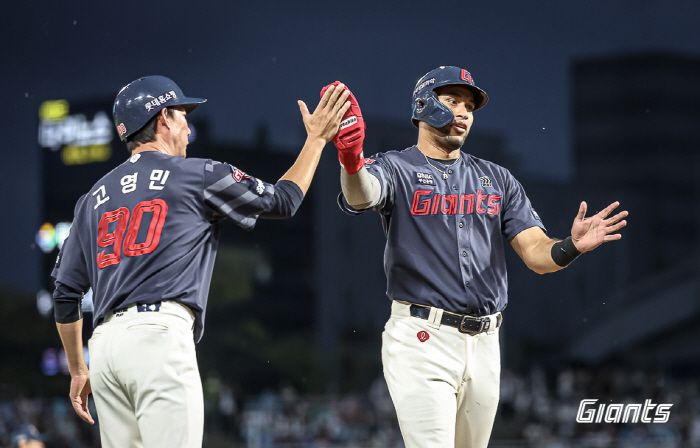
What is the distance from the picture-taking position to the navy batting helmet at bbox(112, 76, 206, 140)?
250cm

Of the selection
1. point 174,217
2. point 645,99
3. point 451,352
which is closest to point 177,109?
point 174,217

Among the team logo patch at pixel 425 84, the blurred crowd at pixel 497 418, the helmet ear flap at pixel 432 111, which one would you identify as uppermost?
the team logo patch at pixel 425 84

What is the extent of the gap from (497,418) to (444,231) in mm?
9435

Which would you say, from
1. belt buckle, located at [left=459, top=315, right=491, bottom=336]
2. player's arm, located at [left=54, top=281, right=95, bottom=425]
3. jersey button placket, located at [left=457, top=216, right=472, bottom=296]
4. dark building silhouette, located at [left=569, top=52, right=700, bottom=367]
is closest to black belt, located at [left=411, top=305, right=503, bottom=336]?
belt buckle, located at [left=459, top=315, right=491, bottom=336]

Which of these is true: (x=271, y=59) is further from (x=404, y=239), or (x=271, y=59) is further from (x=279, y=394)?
(x=404, y=239)

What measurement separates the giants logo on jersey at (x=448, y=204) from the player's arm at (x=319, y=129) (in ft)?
1.38

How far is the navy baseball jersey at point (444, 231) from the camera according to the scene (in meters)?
2.73

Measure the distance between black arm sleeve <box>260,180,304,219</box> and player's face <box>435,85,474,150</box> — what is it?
676 mm

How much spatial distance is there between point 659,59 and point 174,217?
11.9 m

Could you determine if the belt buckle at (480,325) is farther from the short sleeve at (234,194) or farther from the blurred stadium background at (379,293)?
the blurred stadium background at (379,293)

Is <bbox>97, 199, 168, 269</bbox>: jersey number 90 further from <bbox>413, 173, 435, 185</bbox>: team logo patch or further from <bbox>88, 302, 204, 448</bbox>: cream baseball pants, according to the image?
<bbox>413, 173, 435, 185</bbox>: team logo patch

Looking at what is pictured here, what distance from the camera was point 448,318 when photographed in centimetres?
267

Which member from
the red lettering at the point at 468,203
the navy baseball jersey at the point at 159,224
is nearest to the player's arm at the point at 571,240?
the red lettering at the point at 468,203

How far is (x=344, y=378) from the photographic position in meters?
13.6
